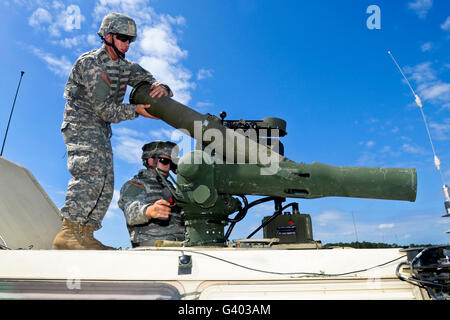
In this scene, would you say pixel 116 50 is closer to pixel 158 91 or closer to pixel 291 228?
pixel 158 91

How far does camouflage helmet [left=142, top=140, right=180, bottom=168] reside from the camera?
434 centimetres

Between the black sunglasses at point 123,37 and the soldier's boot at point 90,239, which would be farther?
the black sunglasses at point 123,37

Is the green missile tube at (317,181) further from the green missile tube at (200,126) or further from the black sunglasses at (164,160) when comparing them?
the black sunglasses at (164,160)

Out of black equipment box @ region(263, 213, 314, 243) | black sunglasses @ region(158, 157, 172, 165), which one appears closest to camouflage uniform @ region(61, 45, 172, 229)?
black sunglasses @ region(158, 157, 172, 165)

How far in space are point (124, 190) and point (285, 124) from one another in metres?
1.97

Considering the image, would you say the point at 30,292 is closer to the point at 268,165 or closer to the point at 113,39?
the point at 268,165

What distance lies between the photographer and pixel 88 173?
3.26 m

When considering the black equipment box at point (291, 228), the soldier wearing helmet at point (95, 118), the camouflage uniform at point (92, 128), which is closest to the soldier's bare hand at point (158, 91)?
the soldier wearing helmet at point (95, 118)

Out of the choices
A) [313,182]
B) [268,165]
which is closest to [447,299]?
[313,182]

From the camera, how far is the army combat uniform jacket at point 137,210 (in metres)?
3.69

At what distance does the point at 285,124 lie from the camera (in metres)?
3.67

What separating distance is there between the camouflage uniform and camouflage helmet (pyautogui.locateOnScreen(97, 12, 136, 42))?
24 cm

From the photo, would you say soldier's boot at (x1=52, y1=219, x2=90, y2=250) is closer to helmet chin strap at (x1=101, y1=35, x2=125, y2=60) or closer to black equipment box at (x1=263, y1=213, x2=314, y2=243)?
black equipment box at (x1=263, y1=213, x2=314, y2=243)
